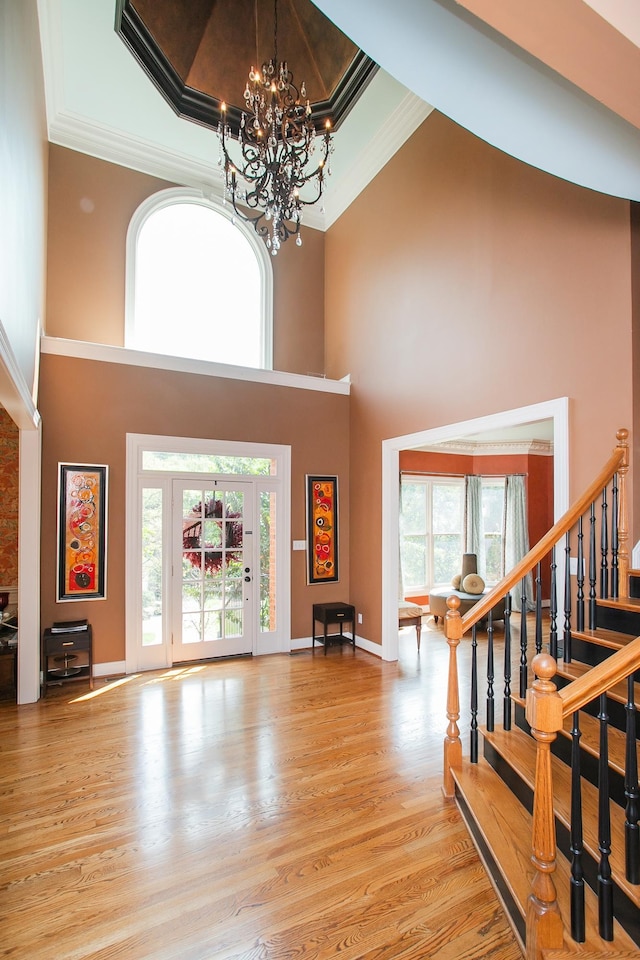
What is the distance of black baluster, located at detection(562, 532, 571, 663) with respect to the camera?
2912mm

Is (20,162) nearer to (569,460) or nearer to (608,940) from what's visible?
(569,460)

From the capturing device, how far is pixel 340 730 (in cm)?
378

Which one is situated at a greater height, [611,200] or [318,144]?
[318,144]

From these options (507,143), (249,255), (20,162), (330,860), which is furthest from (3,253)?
(249,255)

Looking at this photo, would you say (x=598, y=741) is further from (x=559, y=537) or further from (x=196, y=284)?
(x=196, y=284)

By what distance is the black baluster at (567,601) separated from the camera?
2.91 m

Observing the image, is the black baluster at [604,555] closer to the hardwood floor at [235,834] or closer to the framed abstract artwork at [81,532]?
the hardwood floor at [235,834]

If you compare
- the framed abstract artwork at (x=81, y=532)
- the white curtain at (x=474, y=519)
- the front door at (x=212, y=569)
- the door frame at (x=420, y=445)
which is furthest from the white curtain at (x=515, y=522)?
the framed abstract artwork at (x=81, y=532)

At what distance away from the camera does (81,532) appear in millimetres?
4926

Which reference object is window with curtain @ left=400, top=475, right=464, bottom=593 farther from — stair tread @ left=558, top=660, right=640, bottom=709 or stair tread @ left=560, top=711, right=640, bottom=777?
stair tread @ left=560, top=711, right=640, bottom=777

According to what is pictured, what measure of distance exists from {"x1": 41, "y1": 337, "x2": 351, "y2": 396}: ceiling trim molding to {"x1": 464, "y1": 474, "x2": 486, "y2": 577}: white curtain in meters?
3.94

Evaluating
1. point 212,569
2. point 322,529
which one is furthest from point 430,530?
point 212,569

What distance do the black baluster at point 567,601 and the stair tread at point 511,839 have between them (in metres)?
0.81

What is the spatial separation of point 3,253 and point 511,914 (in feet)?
11.7
